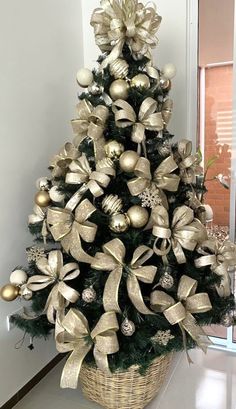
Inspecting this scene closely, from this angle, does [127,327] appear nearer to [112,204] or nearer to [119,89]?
[112,204]

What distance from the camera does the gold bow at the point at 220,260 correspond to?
1324 millimetres

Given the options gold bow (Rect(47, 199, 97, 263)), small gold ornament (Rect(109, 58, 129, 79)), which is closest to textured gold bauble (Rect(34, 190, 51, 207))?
gold bow (Rect(47, 199, 97, 263))

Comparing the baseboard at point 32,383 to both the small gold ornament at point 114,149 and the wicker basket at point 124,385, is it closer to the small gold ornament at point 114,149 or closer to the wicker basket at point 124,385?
the wicker basket at point 124,385

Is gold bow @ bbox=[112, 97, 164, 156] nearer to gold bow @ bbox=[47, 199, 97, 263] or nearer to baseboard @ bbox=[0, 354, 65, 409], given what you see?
gold bow @ bbox=[47, 199, 97, 263]

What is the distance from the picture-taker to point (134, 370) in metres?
1.33

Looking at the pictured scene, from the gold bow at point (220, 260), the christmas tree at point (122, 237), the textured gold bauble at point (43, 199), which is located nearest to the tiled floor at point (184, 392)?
the christmas tree at point (122, 237)

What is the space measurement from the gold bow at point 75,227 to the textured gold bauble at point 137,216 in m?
0.13

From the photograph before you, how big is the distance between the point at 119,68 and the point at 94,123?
22cm

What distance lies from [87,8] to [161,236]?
1.49 m

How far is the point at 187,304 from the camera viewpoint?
1.21m

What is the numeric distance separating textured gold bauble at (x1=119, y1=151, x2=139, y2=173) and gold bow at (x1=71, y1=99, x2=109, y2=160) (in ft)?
0.34

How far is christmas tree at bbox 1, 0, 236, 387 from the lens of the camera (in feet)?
3.86

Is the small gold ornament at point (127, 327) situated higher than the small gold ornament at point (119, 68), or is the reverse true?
the small gold ornament at point (119, 68)

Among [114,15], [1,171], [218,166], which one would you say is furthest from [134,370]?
[114,15]
